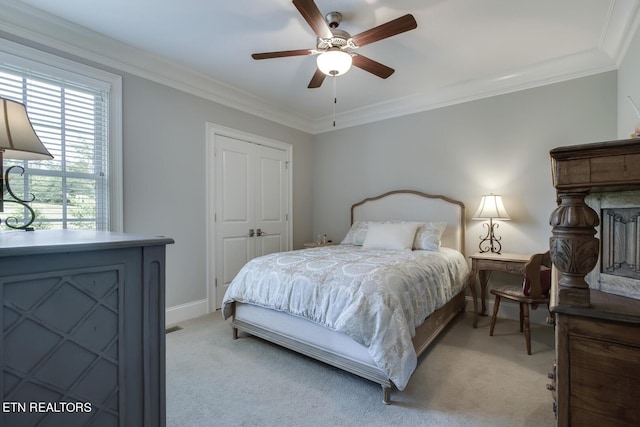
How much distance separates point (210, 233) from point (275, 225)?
3.55ft

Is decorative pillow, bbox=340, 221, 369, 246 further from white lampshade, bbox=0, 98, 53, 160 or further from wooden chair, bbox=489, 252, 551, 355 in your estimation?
white lampshade, bbox=0, 98, 53, 160

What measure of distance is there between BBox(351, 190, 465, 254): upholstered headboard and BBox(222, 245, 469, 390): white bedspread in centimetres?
79

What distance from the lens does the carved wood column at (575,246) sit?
0.84 meters

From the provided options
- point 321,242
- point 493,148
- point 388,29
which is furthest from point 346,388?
point 493,148

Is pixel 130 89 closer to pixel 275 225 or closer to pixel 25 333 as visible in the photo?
pixel 275 225

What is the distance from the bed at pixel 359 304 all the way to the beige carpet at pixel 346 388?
0.44 feet

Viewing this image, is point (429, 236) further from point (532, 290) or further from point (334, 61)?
point (334, 61)

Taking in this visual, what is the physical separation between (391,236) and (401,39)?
1.95m

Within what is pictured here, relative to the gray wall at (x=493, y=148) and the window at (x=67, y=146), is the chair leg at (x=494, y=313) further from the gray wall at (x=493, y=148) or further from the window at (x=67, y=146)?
the window at (x=67, y=146)

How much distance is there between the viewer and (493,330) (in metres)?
2.83

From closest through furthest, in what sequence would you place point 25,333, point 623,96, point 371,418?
point 25,333
point 371,418
point 623,96

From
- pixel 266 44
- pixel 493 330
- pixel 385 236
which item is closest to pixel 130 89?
pixel 266 44

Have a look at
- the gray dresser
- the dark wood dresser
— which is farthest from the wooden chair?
the gray dresser

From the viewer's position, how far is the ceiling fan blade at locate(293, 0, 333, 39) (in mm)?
1760
